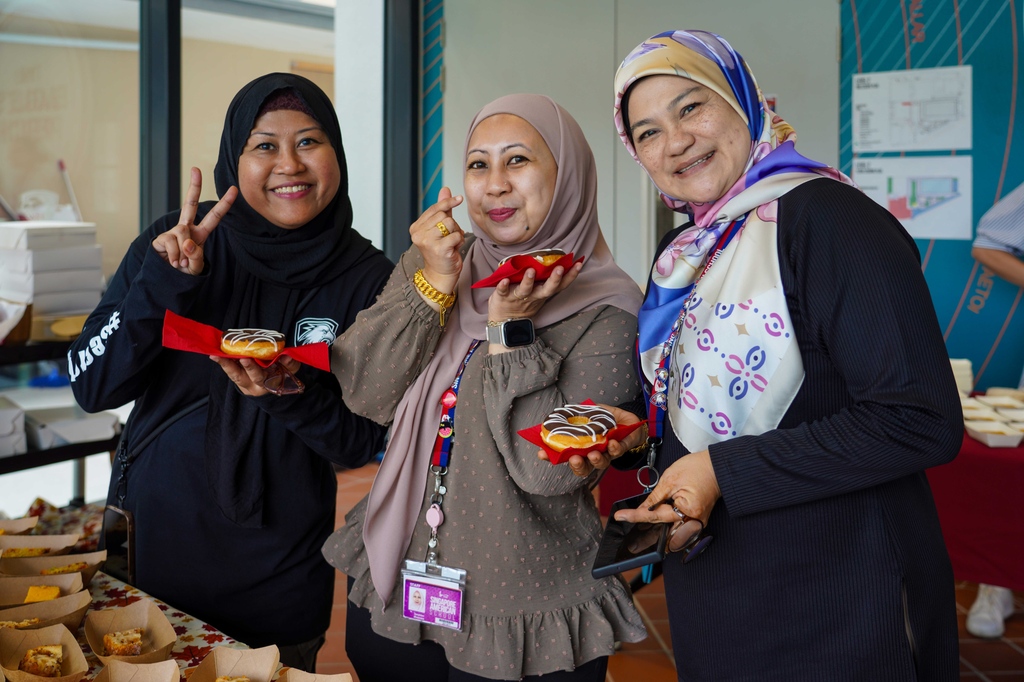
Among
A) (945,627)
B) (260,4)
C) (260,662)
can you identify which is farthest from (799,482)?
(260,4)

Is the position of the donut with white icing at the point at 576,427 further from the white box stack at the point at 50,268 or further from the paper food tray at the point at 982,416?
the white box stack at the point at 50,268

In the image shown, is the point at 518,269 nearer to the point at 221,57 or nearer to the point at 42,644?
the point at 42,644

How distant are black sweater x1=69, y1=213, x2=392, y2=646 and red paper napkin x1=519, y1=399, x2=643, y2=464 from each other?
469 mm

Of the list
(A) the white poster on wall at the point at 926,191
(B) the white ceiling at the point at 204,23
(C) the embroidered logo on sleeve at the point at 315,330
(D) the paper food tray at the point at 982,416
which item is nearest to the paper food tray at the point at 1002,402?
(D) the paper food tray at the point at 982,416

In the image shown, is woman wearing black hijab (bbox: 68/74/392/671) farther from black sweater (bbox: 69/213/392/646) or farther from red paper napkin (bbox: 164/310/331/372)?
red paper napkin (bbox: 164/310/331/372)

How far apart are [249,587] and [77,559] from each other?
306 mm

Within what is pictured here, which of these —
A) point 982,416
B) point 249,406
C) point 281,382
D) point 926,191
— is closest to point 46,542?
point 249,406

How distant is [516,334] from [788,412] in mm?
449

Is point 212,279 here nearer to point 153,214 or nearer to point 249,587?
point 249,587

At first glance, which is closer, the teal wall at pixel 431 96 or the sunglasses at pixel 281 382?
the sunglasses at pixel 281 382

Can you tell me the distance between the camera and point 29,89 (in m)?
3.31

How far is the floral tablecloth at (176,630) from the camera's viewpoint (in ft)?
4.26

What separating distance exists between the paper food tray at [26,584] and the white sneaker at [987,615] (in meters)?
2.92

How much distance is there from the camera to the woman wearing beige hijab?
135 centimetres
